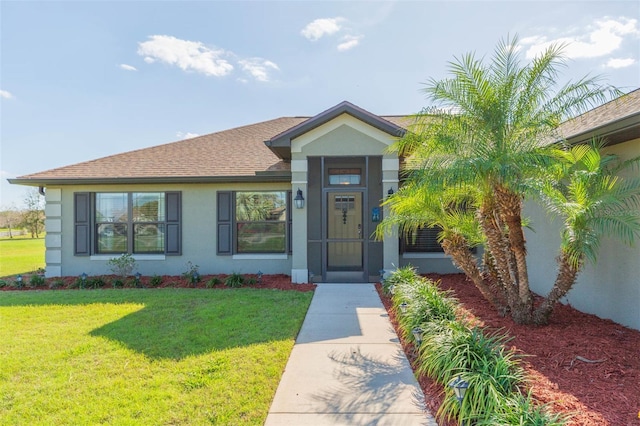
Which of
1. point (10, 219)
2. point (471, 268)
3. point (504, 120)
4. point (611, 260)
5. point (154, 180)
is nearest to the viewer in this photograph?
point (504, 120)

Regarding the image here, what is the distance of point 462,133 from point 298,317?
4.21m

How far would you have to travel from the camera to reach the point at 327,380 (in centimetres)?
385

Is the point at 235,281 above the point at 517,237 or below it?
below

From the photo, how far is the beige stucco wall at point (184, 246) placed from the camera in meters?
9.82

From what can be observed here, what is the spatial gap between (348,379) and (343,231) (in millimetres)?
6399

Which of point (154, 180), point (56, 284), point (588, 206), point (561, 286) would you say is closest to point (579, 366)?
point (561, 286)

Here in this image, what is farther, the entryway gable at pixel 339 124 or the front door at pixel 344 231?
the front door at pixel 344 231

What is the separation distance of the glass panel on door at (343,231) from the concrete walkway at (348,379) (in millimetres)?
3964

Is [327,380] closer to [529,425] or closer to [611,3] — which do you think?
[529,425]

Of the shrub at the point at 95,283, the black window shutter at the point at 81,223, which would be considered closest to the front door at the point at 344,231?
the shrub at the point at 95,283

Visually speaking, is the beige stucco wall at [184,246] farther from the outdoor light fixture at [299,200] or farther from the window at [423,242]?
the window at [423,242]

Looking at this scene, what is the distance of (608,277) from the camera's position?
5.25 meters

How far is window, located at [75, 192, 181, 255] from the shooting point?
9.84 m

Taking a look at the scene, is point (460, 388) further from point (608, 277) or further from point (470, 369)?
point (608, 277)
